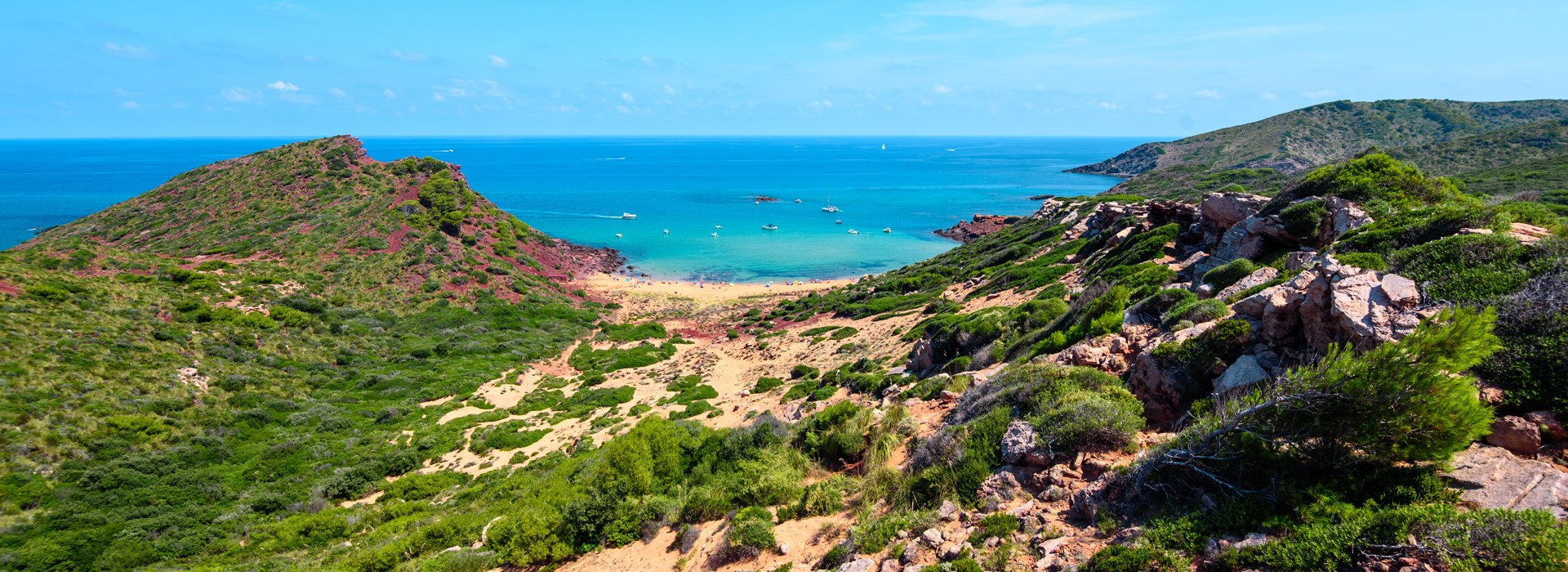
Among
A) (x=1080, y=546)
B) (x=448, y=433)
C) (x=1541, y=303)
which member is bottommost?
(x=448, y=433)

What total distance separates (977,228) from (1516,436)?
6944 centimetres

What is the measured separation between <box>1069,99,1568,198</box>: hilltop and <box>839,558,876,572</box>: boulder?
3411 inches

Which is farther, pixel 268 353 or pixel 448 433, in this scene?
pixel 268 353

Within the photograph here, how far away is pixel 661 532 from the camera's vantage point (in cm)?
1091

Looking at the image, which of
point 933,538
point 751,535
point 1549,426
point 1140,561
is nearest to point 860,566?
point 933,538

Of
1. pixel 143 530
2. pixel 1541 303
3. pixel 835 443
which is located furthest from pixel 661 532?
pixel 143 530

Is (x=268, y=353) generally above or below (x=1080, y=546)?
below

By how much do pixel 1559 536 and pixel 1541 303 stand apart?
12.5ft

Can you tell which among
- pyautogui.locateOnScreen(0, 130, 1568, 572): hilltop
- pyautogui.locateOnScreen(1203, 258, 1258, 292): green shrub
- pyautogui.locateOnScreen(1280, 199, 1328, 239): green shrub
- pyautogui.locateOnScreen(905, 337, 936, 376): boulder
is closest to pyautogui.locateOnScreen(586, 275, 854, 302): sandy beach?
pyautogui.locateOnScreen(0, 130, 1568, 572): hilltop

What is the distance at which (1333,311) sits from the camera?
7750 mm

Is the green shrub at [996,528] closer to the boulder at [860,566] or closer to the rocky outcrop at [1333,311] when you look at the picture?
the boulder at [860,566]

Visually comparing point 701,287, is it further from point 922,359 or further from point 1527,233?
point 1527,233

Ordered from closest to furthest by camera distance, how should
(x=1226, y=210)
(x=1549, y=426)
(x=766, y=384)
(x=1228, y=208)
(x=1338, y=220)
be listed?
(x=1549, y=426) → (x=1338, y=220) → (x=1228, y=208) → (x=1226, y=210) → (x=766, y=384)

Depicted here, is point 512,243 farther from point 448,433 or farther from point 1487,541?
point 1487,541
